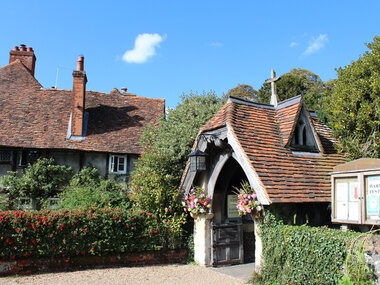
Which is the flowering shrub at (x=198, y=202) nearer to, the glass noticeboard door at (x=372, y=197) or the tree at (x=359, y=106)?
the tree at (x=359, y=106)

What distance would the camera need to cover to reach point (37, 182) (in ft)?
49.7

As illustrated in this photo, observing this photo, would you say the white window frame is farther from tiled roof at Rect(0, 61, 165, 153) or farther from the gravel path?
Answer: the gravel path

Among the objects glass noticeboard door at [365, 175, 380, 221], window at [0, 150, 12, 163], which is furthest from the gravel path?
window at [0, 150, 12, 163]

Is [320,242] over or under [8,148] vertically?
under

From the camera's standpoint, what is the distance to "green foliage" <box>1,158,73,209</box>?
49.2 feet

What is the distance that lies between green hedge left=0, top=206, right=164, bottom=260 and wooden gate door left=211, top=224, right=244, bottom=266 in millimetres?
1818

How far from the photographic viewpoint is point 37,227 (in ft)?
29.9

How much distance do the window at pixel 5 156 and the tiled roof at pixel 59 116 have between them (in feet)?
2.33

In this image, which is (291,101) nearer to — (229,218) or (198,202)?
(198,202)

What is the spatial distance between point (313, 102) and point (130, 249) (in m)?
17.6

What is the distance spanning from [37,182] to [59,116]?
4158mm

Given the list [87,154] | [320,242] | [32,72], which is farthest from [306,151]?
[32,72]

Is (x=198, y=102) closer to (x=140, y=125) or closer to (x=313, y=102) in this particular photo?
(x=140, y=125)

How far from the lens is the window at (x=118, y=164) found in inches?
A: 651
